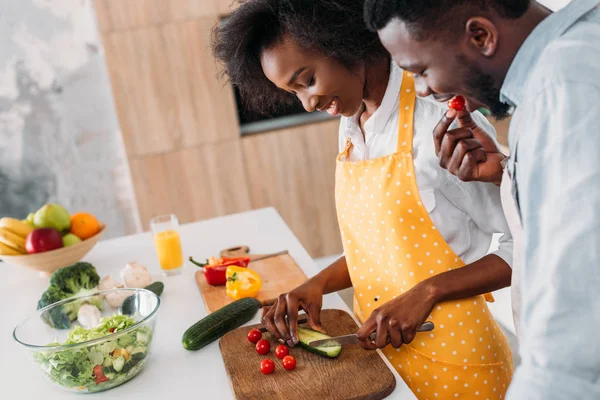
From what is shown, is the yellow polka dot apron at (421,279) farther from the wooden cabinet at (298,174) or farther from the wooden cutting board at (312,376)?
the wooden cabinet at (298,174)

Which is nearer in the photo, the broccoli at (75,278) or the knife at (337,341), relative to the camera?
the knife at (337,341)

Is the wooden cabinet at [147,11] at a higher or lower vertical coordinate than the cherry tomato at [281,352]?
higher

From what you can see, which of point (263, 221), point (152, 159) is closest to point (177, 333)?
point (263, 221)

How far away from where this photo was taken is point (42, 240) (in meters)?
1.88

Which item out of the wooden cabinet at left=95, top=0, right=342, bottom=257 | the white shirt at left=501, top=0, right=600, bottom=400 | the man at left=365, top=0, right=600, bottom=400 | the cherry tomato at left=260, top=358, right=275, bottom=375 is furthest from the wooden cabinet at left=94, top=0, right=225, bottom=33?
the white shirt at left=501, top=0, right=600, bottom=400

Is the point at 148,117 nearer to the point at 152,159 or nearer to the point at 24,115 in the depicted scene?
the point at 152,159

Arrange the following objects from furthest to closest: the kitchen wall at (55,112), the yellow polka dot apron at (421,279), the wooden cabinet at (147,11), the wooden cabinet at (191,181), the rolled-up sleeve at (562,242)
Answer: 1. the kitchen wall at (55,112)
2. the wooden cabinet at (191,181)
3. the wooden cabinet at (147,11)
4. the yellow polka dot apron at (421,279)
5. the rolled-up sleeve at (562,242)

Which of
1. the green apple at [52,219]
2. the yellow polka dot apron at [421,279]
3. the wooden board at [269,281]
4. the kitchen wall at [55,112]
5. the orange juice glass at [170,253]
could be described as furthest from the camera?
the kitchen wall at [55,112]

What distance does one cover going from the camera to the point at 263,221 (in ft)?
7.41

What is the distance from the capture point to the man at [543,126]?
0.66 m

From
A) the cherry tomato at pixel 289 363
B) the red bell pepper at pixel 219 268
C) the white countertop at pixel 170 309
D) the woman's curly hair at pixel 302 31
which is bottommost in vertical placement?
the white countertop at pixel 170 309

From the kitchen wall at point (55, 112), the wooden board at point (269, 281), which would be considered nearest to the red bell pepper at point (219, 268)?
the wooden board at point (269, 281)

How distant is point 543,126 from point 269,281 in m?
1.07

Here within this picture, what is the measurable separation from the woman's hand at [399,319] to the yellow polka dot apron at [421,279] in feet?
0.20
